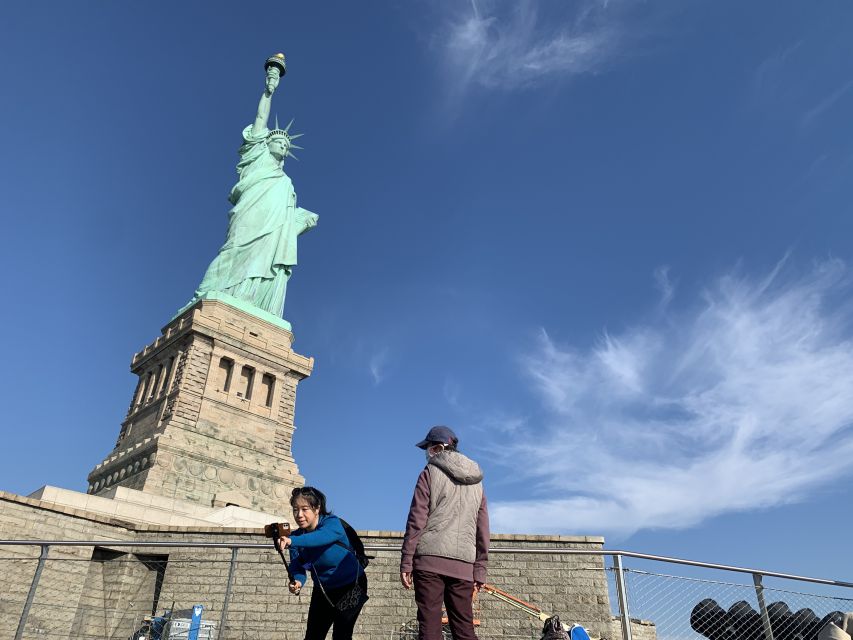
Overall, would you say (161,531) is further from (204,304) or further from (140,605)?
(204,304)

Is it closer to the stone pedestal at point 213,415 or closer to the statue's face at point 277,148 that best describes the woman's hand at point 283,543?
the stone pedestal at point 213,415

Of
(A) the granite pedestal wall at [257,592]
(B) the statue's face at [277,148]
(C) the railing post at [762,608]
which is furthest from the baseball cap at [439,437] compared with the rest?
(B) the statue's face at [277,148]

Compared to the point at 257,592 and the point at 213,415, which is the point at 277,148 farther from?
the point at 257,592

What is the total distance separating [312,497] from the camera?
176 inches

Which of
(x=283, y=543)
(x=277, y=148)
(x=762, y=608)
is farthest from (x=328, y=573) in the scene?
(x=277, y=148)

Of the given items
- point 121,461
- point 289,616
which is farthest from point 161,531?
point 121,461

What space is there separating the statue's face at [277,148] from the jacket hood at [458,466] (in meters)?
33.4

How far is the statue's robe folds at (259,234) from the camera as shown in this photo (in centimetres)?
3053

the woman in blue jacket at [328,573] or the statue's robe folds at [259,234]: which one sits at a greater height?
the statue's robe folds at [259,234]

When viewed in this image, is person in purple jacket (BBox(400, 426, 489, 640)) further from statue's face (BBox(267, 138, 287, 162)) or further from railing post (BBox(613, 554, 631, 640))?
statue's face (BBox(267, 138, 287, 162))

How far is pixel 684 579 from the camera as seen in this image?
Result: 266 inches

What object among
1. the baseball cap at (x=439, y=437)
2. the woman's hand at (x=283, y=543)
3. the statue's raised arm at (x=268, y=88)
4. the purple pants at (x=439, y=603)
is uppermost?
the statue's raised arm at (x=268, y=88)

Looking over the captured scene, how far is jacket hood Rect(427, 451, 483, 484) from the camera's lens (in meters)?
4.11

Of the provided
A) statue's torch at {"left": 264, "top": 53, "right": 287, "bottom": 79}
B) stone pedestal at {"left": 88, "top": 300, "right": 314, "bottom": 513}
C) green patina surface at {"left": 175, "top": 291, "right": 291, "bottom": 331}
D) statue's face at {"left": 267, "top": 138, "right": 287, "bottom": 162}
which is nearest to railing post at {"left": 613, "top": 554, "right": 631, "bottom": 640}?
stone pedestal at {"left": 88, "top": 300, "right": 314, "bottom": 513}
